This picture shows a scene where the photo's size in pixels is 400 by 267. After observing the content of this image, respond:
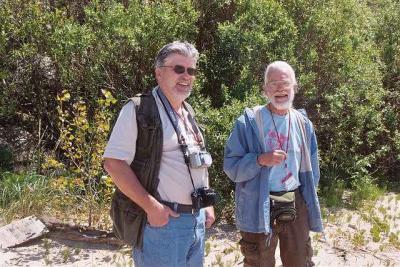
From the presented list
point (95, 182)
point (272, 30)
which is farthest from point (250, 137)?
point (272, 30)

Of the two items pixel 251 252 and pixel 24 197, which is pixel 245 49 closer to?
pixel 24 197

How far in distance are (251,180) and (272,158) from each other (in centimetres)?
23

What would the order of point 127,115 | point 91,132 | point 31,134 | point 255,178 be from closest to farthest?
point 127,115 → point 255,178 → point 91,132 → point 31,134

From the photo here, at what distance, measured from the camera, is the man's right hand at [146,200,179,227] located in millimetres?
2512

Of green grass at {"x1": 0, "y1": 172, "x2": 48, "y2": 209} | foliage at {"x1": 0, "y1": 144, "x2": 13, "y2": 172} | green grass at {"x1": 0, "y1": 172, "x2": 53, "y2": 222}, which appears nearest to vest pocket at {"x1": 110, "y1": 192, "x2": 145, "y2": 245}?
green grass at {"x1": 0, "y1": 172, "x2": 53, "y2": 222}

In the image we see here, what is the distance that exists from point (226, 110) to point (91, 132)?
1.43m

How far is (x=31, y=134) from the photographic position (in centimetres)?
727

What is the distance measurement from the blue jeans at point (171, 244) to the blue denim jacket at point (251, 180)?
65 centimetres

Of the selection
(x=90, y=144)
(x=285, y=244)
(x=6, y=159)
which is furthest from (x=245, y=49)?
(x=6, y=159)

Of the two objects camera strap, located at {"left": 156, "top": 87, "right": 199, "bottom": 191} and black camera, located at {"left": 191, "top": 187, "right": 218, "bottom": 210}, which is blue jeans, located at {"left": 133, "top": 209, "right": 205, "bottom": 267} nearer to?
black camera, located at {"left": 191, "top": 187, "right": 218, "bottom": 210}

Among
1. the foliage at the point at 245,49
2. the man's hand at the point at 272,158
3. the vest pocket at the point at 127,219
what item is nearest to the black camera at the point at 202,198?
the vest pocket at the point at 127,219

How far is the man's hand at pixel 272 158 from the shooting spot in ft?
10.5

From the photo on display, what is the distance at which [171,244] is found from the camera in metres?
2.62

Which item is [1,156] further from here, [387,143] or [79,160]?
[387,143]
